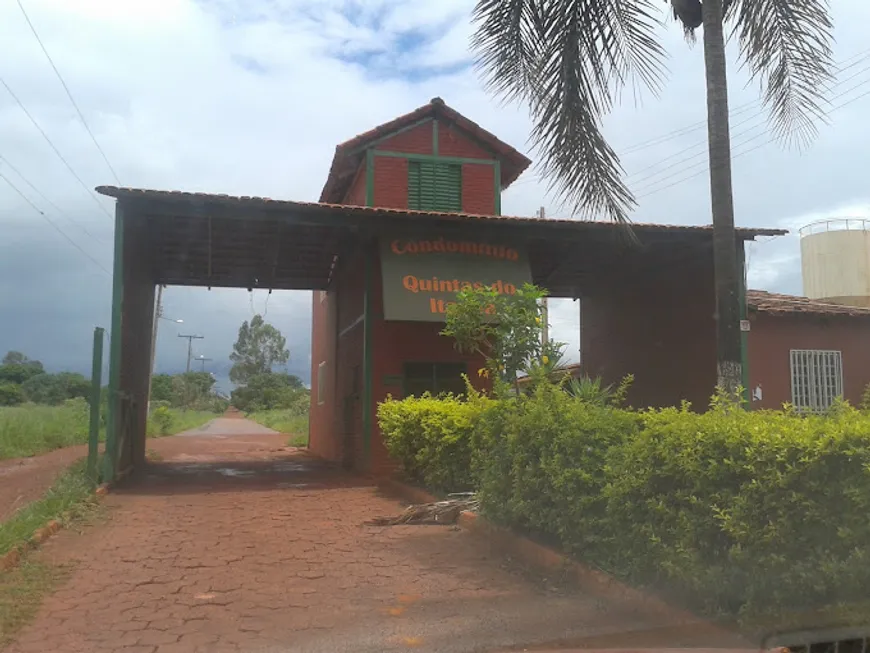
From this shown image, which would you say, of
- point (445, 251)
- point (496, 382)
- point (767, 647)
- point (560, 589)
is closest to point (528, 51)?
point (496, 382)

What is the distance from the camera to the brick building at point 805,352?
1622 cm

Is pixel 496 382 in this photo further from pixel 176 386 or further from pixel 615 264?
pixel 176 386

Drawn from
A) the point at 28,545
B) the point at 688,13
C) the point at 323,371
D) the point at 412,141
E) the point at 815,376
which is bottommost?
the point at 28,545

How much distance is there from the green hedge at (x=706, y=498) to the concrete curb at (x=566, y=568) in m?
0.09

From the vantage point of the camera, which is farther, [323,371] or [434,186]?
[323,371]

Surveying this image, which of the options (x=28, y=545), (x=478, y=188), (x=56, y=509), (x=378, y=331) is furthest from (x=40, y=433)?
(x=28, y=545)

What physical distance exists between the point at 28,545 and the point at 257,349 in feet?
277

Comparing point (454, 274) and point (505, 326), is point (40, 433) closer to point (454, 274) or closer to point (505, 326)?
point (454, 274)

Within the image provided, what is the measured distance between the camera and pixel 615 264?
54.1 feet

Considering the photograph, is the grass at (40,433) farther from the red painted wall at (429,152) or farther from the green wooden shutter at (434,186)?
the green wooden shutter at (434,186)

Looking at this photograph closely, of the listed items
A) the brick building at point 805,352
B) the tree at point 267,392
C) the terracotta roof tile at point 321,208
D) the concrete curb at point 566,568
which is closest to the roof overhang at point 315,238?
the terracotta roof tile at point 321,208

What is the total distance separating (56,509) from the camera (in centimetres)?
859

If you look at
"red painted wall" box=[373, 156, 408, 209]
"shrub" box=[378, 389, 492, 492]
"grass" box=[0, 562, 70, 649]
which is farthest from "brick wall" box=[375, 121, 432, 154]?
"grass" box=[0, 562, 70, 649]

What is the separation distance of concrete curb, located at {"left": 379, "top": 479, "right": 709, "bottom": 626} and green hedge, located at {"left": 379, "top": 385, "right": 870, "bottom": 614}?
93 mm
